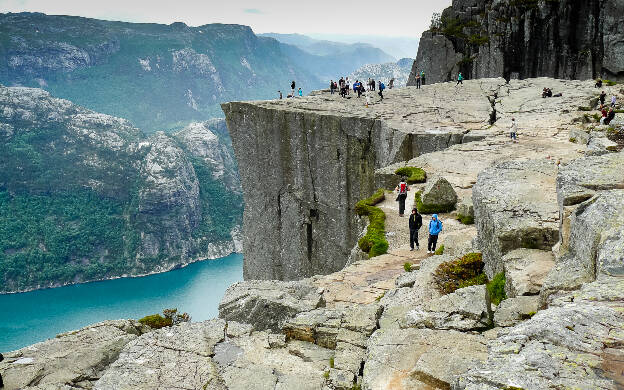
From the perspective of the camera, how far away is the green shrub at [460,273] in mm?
12516

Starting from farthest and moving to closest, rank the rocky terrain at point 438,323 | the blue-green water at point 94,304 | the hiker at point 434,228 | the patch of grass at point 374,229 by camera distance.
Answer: the blue-green water at point 94,304
the patch of grass at point 374,229
the hiker at point 434,228
the rocky terrain at point 438,323

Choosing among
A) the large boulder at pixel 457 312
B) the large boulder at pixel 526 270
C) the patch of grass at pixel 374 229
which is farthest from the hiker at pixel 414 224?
the large boulder at pixel 457 312

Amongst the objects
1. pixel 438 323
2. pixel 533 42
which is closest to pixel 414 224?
pixel 438 323

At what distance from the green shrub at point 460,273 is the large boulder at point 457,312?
5.04 ft

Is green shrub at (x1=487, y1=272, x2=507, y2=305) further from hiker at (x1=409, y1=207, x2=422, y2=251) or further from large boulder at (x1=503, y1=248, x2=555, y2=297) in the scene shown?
hiker at (x1=409, y1=207, x2=422, y2=251)

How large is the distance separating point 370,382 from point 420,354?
105 cm

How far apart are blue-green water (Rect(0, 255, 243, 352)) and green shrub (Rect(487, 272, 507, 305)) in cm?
14269

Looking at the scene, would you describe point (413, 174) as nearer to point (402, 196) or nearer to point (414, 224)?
point (402, 196)

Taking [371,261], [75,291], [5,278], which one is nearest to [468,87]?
[371,261]

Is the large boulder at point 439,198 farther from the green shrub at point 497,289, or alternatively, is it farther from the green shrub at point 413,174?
the green shrub at point 497,289

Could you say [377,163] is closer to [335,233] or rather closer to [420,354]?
[335,233]

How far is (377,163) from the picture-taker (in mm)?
36156

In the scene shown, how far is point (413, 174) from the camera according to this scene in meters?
27.6

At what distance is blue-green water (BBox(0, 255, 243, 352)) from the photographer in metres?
148
